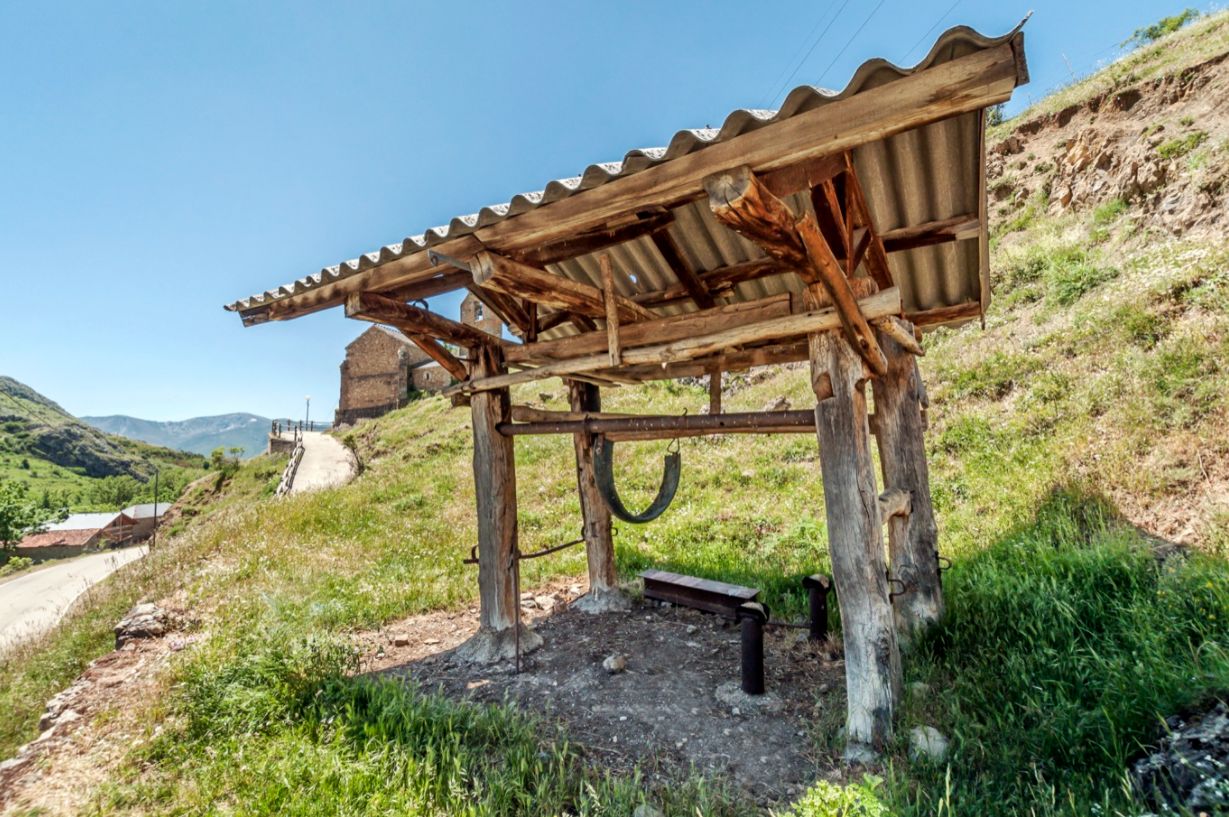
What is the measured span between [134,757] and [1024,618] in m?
6.05

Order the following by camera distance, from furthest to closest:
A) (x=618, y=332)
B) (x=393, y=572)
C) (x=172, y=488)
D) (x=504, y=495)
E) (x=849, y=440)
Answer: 1. (x=172, y=488)
2. (x=393, y=572)
3. (x=504, y=495)
4. (x=618, y=332)
5. (x=849, y=440)

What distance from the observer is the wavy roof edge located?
199 centimetres

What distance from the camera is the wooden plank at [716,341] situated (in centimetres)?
309

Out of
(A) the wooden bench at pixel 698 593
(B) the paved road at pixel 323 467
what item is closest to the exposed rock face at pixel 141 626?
(A) the wooden bench at pixel 698 593

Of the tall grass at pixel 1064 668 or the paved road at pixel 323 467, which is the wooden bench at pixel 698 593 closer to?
the tall grass at pixel 1064 668

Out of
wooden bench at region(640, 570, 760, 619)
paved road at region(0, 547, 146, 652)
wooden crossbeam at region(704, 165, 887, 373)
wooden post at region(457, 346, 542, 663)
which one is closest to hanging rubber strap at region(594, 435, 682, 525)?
wooden post at region(457, 346, 542, 663)

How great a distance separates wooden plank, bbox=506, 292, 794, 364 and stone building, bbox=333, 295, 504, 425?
33430 millimetres

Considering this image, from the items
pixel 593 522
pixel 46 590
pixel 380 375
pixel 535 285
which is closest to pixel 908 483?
pixel 593 522

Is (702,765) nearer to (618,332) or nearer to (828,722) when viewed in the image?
(828,722)

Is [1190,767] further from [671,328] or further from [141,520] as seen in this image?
[141,520]

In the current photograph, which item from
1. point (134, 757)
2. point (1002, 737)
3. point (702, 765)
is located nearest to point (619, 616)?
point (702, 765)

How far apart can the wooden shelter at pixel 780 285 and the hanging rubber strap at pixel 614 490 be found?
138 millimetres

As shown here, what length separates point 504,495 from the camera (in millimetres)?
4848

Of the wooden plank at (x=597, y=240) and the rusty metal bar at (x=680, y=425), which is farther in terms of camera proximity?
the rusty metal bar at (x=680, y=425)
